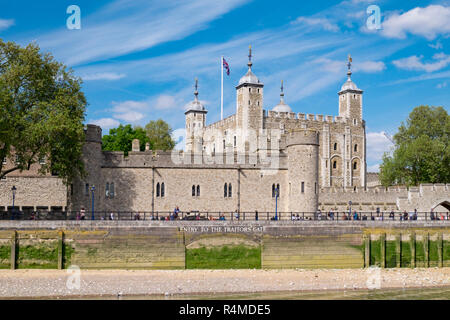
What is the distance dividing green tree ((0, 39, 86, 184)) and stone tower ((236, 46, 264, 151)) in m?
31.0

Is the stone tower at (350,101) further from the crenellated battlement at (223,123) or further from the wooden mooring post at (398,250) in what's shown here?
the wooden mooring post at (398,250)

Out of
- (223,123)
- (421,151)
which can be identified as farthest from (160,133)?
(421,151)

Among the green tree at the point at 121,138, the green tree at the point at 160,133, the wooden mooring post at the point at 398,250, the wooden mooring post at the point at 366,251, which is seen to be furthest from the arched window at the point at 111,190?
the green tree at the point at 160,133

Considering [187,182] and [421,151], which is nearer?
[187,182]

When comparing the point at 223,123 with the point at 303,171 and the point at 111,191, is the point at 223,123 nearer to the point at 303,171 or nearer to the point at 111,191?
the point at 303,171

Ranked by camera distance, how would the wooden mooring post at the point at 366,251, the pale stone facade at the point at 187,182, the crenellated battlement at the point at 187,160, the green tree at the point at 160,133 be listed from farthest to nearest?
the green tree at the point at 160,133 < the crenellated battlement at the point at 187,160 < the pale stone facade at the point at 187,182 < the wooden mooring post at the point at 366,251

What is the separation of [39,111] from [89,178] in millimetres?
6233

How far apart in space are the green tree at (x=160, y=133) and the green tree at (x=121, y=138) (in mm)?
7675

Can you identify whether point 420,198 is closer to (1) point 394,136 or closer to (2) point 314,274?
(1) point 394,136

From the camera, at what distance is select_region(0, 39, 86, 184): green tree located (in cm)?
3291

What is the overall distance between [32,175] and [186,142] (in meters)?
43.9

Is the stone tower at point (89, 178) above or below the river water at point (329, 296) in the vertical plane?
above

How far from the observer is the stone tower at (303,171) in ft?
127

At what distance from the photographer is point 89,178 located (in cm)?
3800
